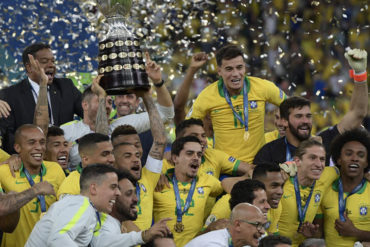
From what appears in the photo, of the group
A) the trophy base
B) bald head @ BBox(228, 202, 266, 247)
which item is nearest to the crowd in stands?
bald head @ BBox(228, 202, 266, 247)

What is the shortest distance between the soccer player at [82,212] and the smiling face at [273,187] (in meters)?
1.40

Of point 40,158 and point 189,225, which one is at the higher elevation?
point 40,158

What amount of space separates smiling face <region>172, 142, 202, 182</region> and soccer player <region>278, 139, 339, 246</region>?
0.77 m

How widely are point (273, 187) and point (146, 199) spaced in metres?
0.98

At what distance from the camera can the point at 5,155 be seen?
741 centimetres

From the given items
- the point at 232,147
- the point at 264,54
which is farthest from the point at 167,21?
the point at 232,147

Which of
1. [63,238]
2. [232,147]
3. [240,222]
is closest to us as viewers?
[63,238]

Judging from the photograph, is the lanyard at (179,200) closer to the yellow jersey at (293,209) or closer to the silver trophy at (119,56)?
the yellow jersey at (293,209)

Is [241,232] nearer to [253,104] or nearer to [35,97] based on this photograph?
[253,104]

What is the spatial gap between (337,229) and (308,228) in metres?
0.28

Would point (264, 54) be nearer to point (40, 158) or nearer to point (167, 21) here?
point (167, 21)

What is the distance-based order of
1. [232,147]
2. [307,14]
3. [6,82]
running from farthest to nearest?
[307,14] < [6,82] < [232,147]

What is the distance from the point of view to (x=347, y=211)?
7.58 metres

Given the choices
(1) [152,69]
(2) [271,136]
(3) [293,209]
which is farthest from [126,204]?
(2) [271,136]
